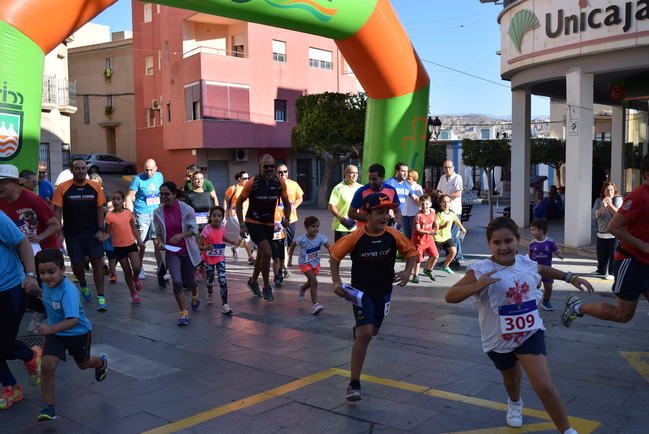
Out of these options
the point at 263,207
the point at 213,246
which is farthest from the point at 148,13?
the point at 213,246

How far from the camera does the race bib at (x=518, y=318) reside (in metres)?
4.12

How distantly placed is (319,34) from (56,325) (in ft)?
25.1

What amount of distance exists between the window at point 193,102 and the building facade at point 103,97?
39.4ft

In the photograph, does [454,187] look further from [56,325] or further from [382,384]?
[56,325]

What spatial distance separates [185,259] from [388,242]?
3446 mm

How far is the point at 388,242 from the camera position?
525 cm

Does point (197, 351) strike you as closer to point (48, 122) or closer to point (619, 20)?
point (619, 20)

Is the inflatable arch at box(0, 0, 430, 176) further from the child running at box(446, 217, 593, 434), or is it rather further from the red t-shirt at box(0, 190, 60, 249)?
the child running at box(446, 217, 593, 434)

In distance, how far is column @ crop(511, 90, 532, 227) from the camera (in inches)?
637

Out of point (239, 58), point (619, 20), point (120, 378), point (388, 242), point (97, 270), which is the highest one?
point (239, 58)

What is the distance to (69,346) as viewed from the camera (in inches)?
193

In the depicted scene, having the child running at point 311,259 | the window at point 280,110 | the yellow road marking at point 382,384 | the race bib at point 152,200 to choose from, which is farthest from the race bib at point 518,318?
the window at point 280,110

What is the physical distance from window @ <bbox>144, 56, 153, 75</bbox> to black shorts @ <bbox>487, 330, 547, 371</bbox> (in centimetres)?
3447

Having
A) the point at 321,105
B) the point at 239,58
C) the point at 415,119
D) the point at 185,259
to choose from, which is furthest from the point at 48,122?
the point at 185,259
